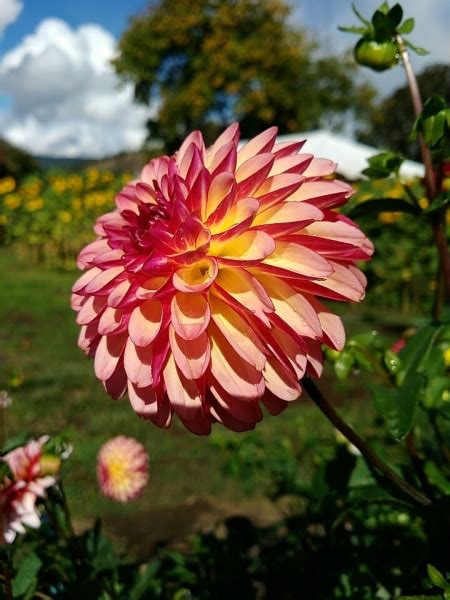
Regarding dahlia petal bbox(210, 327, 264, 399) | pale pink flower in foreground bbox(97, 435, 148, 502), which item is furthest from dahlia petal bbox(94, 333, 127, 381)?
pale pink flower in foreground bbox(97, 435, 148, 502)

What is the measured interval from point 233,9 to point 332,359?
70.7 feet

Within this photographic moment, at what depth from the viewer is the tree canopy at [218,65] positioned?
2059 centimetres

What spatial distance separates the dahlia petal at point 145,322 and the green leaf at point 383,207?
44cm

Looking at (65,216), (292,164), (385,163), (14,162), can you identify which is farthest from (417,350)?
(14,162)

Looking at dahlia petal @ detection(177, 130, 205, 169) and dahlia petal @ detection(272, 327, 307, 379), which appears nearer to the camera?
dahlia petal @ detection(272, 327, 307, 379)

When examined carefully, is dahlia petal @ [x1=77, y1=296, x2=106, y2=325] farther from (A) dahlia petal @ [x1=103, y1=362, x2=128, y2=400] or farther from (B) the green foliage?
(B) the green foliage

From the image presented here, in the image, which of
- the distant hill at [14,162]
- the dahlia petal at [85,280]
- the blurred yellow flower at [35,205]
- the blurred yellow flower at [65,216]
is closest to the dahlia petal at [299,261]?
the dahlia petal at [85,280]

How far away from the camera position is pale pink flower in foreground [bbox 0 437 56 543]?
96 cm

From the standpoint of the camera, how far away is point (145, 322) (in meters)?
0.69

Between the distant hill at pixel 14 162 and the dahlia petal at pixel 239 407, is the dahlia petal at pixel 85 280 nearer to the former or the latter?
the dahlia petal at pixel 239 407

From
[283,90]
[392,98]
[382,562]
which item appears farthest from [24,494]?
[392,98]

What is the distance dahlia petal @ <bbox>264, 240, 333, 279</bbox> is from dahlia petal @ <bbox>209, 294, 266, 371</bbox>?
67 mm

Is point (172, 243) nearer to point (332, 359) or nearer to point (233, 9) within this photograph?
point (332, 359)

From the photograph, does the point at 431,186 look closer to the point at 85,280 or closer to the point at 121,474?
the point at 85,280
